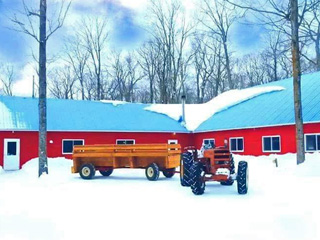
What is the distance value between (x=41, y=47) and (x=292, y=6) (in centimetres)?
1115

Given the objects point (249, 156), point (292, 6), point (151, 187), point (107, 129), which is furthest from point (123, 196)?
point (107, 129)

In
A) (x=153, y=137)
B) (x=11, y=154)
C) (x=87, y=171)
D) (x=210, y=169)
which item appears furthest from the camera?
(x=153, y=137)

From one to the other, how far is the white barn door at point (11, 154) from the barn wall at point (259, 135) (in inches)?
510

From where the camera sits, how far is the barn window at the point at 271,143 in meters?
20.9

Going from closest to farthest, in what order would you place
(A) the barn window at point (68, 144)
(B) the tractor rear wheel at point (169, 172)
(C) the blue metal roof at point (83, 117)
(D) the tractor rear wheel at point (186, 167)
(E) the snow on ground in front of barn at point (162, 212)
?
(E) the snow on ground in front of barn at point (162, 212) → (D) the tractor rear wheel at point (186, 167) → (B) the tractor rear wheel at point (169, 172) → (C) the blue metal roof at point (83, 117) → (A) the barn window at point (68, 144)

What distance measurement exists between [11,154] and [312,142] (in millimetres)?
17741

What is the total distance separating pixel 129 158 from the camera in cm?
1552

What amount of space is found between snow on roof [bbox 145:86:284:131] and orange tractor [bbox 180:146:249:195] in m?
15.6

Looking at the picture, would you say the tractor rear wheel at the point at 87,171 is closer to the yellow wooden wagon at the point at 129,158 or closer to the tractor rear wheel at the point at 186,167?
the yellow wooden wagon at the point at 129,158

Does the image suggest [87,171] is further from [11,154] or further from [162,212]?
[11,154]

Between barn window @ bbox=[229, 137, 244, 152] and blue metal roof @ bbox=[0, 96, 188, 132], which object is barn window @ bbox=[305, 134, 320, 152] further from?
blue metal roof @ bbox=[0, 96, 188, 132]

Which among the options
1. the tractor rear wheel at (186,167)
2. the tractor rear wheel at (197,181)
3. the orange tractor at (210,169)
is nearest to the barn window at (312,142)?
the orange tractor at (210,169)

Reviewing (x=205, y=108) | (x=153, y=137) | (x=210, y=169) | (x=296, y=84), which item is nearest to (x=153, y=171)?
(x=210, y=169)

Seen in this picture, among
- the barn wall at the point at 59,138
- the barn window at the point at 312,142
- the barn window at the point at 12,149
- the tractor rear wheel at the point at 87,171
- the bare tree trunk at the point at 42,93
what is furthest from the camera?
the barn wall at the point at 59,138
